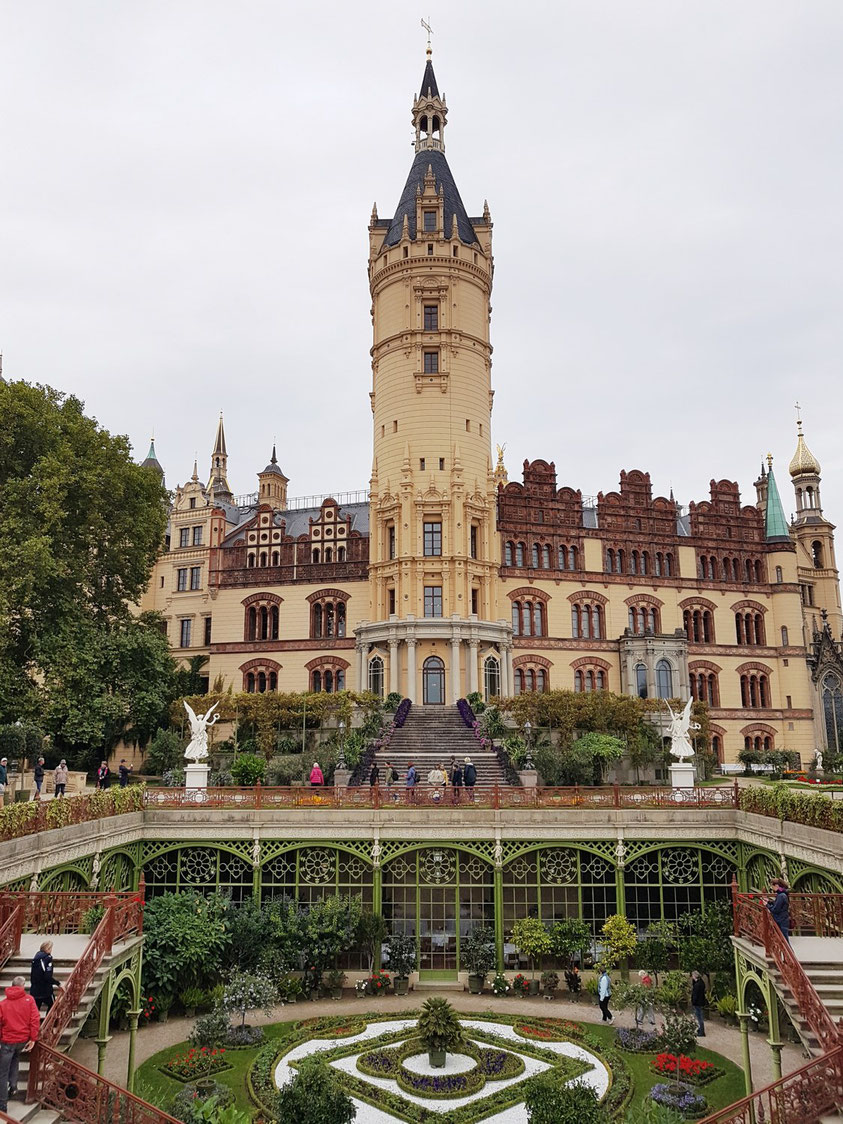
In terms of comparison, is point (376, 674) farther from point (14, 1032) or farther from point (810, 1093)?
point (810, 1093)

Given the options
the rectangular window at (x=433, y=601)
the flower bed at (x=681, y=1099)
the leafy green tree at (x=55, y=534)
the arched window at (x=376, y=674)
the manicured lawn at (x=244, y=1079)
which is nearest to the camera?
the flower bed at (x=681, y=1099)

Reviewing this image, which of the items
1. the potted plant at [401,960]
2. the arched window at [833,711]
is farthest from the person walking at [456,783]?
the arched window at [833,711]

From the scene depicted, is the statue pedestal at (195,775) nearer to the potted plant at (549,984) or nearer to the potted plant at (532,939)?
the potted plant at (532,939)

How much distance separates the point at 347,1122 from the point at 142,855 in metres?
12.2

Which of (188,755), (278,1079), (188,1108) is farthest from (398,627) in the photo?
(188,1108)

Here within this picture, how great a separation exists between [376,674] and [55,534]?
17.7m

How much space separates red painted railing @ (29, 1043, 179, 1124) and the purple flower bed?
10978mm

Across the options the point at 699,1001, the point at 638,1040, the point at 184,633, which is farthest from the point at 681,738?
the point at 184,633

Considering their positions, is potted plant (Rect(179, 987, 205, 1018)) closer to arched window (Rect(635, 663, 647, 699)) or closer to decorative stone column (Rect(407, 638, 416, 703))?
decorative stone column (Rect(407, 638, 416, 703))

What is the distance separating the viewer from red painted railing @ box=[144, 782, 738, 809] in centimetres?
2431

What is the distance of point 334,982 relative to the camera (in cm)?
2256

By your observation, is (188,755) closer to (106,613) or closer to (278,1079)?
(278,1079)

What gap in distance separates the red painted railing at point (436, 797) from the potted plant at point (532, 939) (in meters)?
2.90

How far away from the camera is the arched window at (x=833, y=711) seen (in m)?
53.1
